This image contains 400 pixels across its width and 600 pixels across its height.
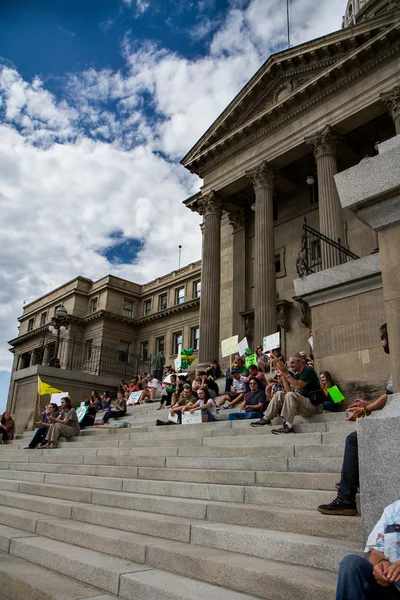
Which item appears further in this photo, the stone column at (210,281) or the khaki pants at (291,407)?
the stone column at (210,281)

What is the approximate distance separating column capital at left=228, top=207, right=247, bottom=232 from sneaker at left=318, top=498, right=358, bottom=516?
27.2 meters

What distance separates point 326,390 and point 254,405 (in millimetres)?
2127

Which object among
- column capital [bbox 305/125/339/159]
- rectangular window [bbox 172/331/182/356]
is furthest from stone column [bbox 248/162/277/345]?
rectangular window [bbox 172/331/182/356]

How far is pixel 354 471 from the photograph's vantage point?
425cm

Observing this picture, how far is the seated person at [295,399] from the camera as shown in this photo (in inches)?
295

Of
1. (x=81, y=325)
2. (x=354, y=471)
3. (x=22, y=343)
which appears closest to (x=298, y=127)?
(x=354, y=471)

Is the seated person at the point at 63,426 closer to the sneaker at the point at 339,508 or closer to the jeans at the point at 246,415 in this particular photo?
the jeans at the point at 246,415

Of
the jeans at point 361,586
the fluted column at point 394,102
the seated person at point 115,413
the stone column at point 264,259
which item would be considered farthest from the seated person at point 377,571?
the fluted column at point 394,102

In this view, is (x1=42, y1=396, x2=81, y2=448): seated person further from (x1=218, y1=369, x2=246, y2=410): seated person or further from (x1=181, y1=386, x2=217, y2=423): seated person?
(x1=218, y1=369, x2=246, y2=410): seated person

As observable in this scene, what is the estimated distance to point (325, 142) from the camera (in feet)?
74.5

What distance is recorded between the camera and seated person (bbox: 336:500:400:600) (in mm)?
2756

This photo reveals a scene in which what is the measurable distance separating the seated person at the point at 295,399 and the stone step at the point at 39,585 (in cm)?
405

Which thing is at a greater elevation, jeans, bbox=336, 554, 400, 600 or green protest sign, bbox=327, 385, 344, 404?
green protest sign, bbox=327, 385, 344, 404

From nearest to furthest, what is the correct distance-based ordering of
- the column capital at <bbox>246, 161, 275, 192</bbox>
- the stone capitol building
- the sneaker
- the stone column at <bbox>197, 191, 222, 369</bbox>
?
the sneaker → the stone capitol building → the stone column at <bbox>197, 191, 222, 369</bbox> → the column capital at <bbox>246, 161, 275, 192</bbox>
